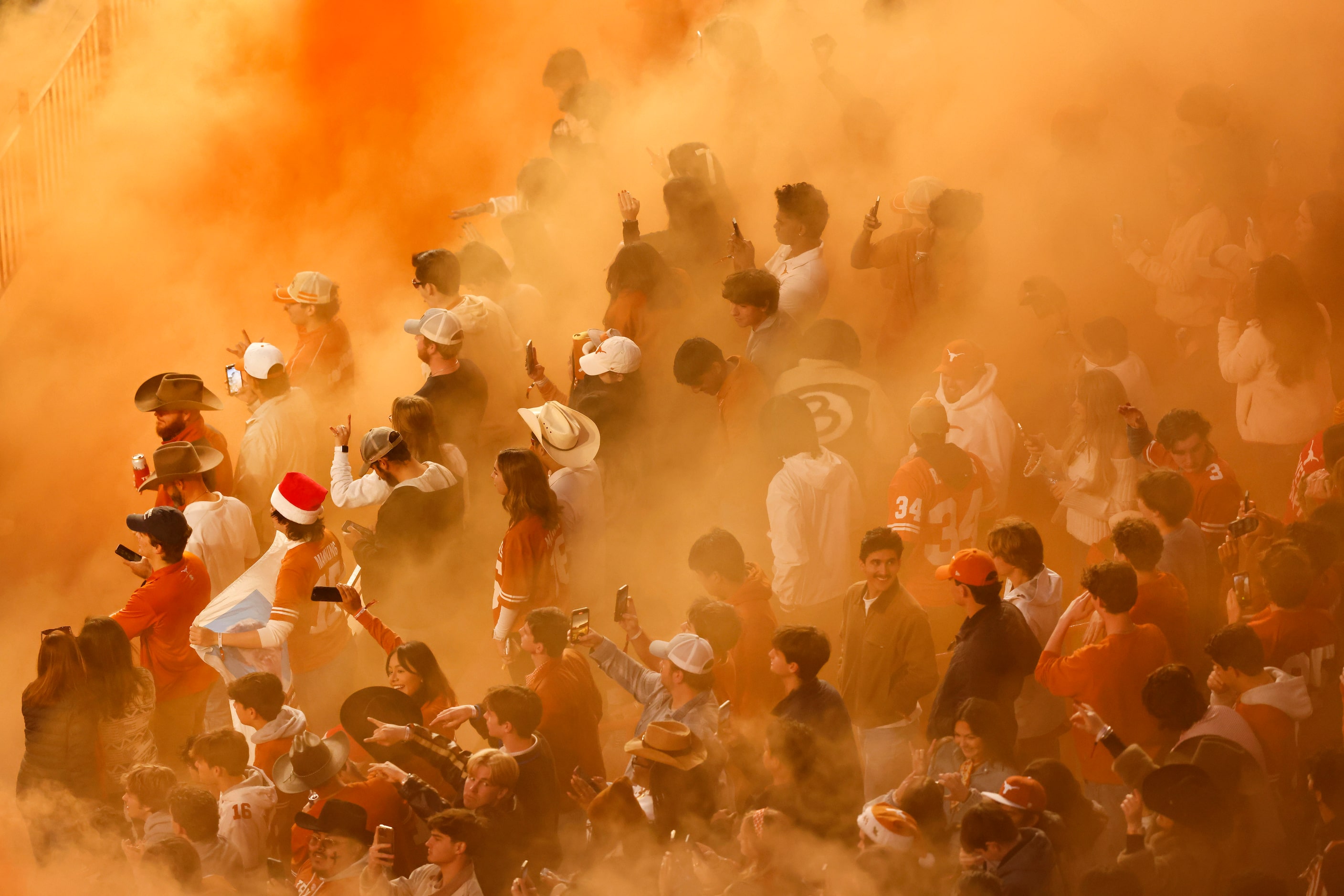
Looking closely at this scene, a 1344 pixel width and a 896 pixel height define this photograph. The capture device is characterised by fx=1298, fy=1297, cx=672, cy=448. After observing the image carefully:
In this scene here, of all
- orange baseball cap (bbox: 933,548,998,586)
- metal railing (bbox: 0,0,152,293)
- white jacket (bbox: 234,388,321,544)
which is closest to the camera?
orange baseball cap (bbox: 933,548,998,586)

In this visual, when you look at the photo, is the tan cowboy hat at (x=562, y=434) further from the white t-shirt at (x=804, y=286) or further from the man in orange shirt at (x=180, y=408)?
the man in orange shirt at (x=180, y=408)

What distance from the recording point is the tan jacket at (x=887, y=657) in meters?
4.39

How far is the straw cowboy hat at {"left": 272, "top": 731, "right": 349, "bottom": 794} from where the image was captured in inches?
162

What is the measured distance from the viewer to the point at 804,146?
26.2ft

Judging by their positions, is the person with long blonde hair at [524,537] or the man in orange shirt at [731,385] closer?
the person with long blonde hair at [524,537]

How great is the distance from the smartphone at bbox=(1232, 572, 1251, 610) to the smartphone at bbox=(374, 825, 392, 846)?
A: 2914 millimetres

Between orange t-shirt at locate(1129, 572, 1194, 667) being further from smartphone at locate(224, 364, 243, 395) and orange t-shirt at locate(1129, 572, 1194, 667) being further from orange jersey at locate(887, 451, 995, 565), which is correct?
smartphone at locate(224, 364, 243, 395)

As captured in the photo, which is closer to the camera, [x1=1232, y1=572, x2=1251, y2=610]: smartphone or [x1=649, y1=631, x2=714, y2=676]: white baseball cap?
[x1=649, y1=631, x2=714, y2=676]: white baseball cap

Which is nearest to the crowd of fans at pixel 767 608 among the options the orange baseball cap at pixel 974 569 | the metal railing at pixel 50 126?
the orange baseball cap at pixel 974 569

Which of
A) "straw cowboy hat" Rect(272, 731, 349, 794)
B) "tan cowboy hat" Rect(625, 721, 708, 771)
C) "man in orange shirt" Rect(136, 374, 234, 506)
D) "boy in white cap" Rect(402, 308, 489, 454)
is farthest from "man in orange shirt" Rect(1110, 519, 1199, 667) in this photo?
"man in orange shirt" Rect(136, 374, 234, 506)

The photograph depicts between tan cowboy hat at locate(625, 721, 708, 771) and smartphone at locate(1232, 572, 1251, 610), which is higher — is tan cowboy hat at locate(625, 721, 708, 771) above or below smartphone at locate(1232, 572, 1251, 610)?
above

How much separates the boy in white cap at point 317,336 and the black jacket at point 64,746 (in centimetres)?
235

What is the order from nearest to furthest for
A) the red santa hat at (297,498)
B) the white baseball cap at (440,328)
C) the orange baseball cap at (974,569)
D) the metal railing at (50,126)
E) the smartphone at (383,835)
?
the smartphone at (383,835), the orange baseball cap at (974,569), the red santa hat at (297,498), the white baseball cap at (440,328), the metal railing at (50,126)

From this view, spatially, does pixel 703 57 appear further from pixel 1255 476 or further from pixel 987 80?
pixel 1255 476
